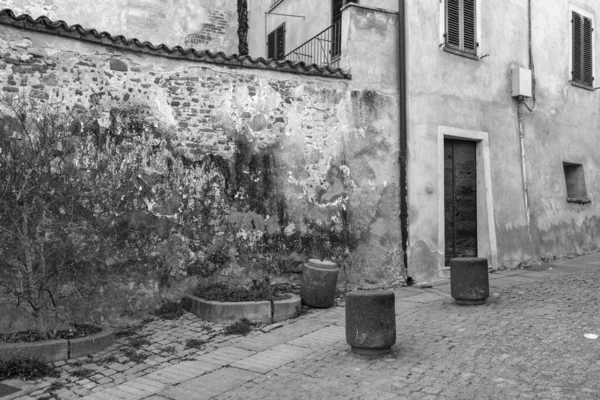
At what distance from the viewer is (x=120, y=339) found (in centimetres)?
617

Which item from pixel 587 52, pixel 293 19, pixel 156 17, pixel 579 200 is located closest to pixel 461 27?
pixel 293 19

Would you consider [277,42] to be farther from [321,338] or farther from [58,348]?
[58,348]

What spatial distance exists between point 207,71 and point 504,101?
6.10 m

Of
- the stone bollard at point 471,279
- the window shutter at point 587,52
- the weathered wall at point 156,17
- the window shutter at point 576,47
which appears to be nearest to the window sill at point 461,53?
the window shutter at point 576,47

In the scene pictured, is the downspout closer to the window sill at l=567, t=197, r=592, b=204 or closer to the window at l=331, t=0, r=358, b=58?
the window sill at l=567, t=197, r=592, b=204

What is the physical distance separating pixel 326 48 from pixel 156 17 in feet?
15.3

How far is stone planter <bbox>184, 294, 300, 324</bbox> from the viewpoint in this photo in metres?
6.69

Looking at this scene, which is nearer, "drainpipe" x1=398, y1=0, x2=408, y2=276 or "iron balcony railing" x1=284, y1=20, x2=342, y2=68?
"drainpipe" x1=398, y1=0, x2=408, y2=276

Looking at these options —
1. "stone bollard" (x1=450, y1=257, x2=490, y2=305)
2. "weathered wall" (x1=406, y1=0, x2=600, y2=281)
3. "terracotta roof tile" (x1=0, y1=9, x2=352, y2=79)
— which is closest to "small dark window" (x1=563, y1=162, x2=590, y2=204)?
"weathered wall" (x1=406, y1=0, x2=600, y2=281)

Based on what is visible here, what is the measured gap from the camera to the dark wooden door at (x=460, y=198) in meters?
9.84

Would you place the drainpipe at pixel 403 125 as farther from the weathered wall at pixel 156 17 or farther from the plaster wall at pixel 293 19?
the weathered wall at pixel 156 17

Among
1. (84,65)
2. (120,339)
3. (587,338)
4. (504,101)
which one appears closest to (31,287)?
(120,339)

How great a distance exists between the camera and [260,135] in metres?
8.02

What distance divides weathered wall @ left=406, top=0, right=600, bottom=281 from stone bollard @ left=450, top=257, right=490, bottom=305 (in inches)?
73.5
